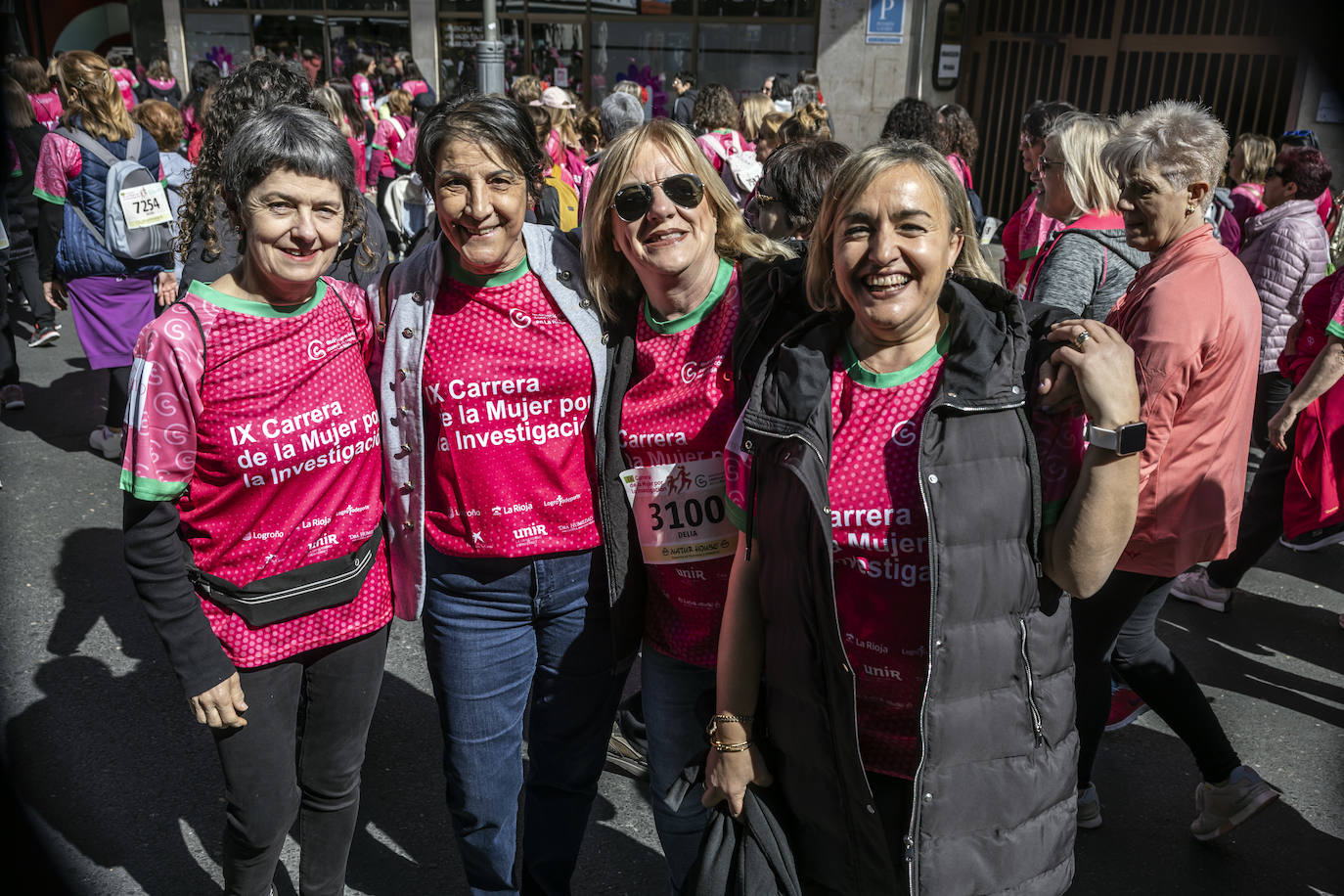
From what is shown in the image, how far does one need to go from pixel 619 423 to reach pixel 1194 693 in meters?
1.91

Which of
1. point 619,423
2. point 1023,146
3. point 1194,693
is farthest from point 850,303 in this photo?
point 1023,146

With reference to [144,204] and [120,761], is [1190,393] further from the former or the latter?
[144,204]

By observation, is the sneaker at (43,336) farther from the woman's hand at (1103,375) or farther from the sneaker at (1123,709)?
the woman's hand at (1103,375)

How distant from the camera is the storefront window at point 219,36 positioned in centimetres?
1722

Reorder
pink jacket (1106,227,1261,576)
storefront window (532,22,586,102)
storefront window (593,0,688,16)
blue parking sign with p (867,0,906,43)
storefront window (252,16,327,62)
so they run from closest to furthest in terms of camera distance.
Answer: pink jacket (1106,227,1261,576)
blue parking sign with p (867,0,906,43)
storefront window (593,0,688,16)
storefront window (532,22,586,102)
storefront window (252,16,327,62)

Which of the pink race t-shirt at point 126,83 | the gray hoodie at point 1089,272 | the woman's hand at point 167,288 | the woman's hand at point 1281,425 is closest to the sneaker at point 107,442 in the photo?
the woman's hand at point 167,288

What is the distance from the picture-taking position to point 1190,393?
2.66 meters

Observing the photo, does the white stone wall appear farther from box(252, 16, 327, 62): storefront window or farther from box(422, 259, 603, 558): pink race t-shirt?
box(422, 259, 603, 558): pink race t-shirt

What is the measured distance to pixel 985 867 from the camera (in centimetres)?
178

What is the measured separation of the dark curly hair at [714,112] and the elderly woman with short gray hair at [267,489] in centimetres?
575

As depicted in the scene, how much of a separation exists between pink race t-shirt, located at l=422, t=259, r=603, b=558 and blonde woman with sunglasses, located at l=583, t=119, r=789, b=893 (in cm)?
12

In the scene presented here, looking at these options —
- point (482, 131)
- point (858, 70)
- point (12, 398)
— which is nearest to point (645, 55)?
point (858, 70)

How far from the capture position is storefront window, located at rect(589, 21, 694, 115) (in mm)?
15836

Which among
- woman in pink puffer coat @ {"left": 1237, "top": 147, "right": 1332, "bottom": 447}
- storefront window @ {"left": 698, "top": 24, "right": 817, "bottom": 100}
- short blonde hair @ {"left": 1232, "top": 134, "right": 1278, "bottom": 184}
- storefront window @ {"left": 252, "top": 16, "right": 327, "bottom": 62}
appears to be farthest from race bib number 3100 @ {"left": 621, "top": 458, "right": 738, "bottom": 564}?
storefront window @ {"left": 252, "top": 16, "right": 327, "bottom": 62}
